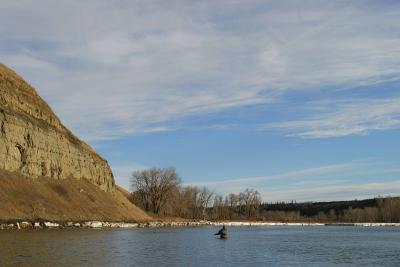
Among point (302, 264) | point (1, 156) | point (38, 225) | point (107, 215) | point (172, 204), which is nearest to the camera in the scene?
point (302, 264)

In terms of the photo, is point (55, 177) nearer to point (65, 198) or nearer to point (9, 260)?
point (65, 198)

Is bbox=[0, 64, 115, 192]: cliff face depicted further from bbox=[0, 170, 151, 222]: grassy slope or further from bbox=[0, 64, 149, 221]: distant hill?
bbox=[0, 170, 151, 222]: grassy slope

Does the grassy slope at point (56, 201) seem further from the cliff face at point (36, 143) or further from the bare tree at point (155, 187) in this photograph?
the bare tree at point (155, 187)

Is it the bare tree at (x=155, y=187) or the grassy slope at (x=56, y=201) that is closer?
the grassy slope at (x=56, y=201)

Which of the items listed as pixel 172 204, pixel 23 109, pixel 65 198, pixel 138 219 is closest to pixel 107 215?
pixel 65 198

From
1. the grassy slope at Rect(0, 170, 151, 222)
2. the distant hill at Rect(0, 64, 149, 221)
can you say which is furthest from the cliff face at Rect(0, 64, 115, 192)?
the grassy slope at Rect(0, 170, 151, 222)

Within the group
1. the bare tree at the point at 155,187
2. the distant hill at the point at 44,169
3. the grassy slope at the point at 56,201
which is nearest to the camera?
the grassy slope at the point at 56,201

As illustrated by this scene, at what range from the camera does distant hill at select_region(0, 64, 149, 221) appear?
77875 millimetres

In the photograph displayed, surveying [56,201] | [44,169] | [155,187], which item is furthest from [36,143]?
[155,187]

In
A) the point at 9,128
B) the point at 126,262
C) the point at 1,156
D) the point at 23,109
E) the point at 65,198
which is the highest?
the point at 23,109

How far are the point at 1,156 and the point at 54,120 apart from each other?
102 feet

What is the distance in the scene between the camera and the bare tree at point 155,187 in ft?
497

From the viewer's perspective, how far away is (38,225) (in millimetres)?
67750

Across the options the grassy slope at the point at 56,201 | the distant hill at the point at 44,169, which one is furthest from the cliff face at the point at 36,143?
the grassy slope at the point at 56,201
